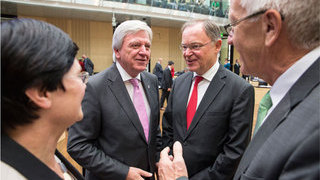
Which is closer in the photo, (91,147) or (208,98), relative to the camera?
(91,147)

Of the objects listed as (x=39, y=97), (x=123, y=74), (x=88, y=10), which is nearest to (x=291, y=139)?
(x=39, y=97)

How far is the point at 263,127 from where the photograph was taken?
0.93 m

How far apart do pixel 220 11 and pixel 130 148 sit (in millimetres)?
15213

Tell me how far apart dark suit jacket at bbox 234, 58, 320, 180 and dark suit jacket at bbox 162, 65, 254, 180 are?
0.70 meters

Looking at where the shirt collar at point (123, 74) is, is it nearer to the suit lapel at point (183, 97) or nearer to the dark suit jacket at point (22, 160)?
the suit lapel at point (183, 97)

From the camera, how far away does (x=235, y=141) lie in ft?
5.38

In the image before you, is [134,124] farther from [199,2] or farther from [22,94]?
[199,2]

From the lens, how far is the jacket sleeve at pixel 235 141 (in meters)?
1.61

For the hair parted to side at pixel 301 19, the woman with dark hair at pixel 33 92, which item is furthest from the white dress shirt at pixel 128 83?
the hair parted to side at pixel 301 19

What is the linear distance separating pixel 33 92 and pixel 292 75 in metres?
1.00

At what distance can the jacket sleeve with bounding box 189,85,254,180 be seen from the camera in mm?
1610

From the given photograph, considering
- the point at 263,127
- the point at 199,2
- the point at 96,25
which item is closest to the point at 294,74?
the point at 263,127

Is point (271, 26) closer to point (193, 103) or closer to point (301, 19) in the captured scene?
point (301, 19)

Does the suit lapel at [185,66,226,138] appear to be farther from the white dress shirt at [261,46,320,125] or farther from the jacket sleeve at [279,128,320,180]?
the jacket sleeve at [279,128,320,180]
